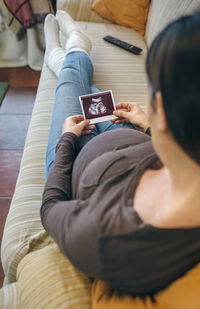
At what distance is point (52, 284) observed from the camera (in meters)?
0.57

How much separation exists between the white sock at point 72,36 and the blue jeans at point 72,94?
0.06m

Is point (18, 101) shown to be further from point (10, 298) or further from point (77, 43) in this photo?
point (10, 298)

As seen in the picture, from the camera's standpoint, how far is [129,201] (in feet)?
1.66

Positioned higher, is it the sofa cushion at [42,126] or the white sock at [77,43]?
the white sock at [77,43]

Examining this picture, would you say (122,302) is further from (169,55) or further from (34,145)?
(34,145)

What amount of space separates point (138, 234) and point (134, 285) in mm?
126

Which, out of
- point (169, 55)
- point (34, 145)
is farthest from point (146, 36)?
point (169, 55)

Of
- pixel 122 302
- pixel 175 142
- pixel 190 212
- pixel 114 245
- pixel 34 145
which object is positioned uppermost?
pixel 175 142

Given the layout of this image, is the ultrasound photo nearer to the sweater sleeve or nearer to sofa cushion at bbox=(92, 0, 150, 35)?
the sweater sleeve

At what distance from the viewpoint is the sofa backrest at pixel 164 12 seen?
1174 millimetres

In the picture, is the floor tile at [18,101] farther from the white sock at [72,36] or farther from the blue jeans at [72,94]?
the blue jeans at [72,94]

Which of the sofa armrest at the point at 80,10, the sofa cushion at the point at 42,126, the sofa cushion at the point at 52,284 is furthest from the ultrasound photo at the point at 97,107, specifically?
the sofa armrest at the point at 80,10

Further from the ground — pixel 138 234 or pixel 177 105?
pixel 177 105

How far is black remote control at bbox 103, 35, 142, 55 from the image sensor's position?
152 centimetres
